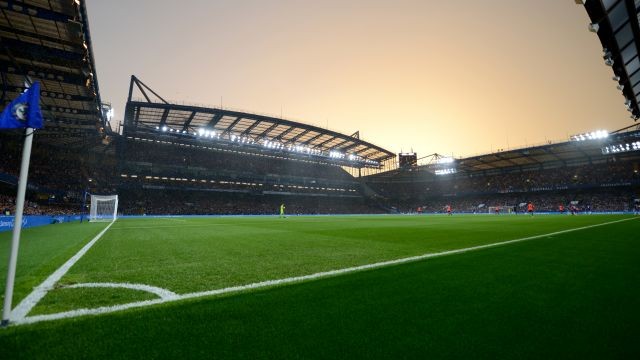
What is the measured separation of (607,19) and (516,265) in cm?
1026

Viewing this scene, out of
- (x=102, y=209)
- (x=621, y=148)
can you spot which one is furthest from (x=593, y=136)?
(x=102, y=209)

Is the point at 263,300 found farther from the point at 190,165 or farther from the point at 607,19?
the point at 190,165

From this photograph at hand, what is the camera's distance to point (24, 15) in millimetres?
13797

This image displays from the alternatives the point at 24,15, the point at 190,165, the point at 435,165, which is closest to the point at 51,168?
Answer: the point at 190,165

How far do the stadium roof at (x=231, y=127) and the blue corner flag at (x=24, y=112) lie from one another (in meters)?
38.8

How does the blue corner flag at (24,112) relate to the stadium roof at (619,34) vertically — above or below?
below

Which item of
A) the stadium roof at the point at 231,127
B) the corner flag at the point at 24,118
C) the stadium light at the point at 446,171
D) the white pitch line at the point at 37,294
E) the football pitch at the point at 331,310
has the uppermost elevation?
the stadium roof at the point at 231,127

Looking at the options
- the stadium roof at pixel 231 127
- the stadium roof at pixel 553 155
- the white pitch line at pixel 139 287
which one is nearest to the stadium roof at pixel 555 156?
the stadium roof at pixel 553 155

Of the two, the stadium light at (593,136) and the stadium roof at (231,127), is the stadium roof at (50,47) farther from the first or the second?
Answer: the stadium light at (593,136)

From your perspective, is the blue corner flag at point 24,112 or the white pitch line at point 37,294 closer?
the white pitch line at point 37,294

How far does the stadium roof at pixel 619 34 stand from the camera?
351 inches

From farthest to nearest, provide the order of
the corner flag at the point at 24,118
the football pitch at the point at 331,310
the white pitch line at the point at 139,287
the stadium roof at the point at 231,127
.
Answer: the stadium roof at the point at 231,127 < the white pitch line at the point at 139,287 < the corner flag at the point at 24,118 < the football pitch at the point at 331,310

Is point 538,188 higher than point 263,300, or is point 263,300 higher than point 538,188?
point 538,188

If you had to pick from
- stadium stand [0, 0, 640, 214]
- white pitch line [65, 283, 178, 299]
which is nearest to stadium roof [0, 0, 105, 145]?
stadium stand [0, 0, 640, 214]
